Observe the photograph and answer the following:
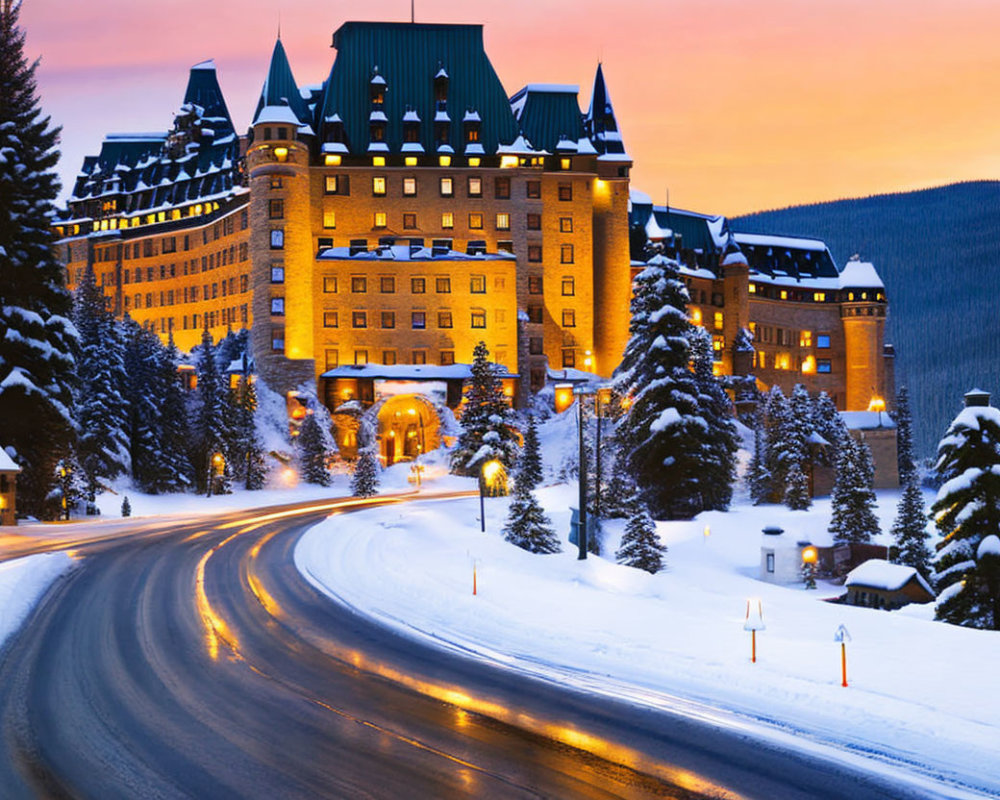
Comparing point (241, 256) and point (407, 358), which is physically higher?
point (241, 256)

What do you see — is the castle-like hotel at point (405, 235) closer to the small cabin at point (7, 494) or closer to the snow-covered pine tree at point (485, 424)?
the snow-covered pine tree at point (485, 424)

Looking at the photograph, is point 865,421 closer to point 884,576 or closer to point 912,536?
point 912,536

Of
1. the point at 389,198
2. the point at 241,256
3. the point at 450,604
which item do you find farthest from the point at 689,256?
the point at 450,604

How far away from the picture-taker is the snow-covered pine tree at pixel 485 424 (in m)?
64.9

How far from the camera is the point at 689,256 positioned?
113 m

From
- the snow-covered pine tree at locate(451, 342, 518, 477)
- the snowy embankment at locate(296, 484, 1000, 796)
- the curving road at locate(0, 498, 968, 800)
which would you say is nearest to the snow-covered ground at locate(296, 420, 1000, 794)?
the snowy embankment at locate(296, 484, 1000, 796)

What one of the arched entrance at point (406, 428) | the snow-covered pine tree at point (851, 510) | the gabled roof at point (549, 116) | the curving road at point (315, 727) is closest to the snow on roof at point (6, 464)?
the curving road at point (315, 727)

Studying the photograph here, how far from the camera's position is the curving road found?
1240 centimetres

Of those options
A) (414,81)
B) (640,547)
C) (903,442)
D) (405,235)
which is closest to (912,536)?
(640,547)

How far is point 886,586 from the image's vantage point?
49469 mm

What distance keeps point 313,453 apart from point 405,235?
2385 centimetres

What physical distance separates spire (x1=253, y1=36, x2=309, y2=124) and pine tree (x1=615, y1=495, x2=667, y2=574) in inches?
2271

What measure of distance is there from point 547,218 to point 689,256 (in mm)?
23668

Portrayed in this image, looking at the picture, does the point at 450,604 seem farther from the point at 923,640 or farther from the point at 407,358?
the point at 407,358
